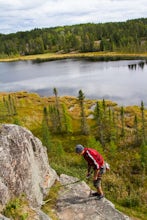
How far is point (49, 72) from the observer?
6786 inches

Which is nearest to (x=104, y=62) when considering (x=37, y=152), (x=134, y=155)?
(x=134, y=155)

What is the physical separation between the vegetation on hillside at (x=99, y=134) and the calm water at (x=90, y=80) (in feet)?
37.7

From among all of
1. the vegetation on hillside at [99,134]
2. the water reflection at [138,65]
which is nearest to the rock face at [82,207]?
the vegetation on hillside at [99,134]

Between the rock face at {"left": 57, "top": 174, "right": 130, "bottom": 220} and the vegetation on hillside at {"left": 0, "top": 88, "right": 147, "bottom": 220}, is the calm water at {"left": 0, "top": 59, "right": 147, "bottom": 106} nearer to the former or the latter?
the vegetation on hillside at {"left": 0, "top": 88, "right": 147, "bottom": 220}

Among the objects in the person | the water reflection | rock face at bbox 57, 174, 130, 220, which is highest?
the person

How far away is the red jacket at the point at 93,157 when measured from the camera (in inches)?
625

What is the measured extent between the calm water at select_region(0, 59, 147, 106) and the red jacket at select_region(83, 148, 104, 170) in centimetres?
8444

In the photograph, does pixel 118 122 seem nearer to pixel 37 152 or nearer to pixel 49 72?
pixel 37 152

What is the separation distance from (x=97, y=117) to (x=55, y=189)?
55811 mm

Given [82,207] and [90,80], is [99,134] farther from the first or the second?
[90,80]

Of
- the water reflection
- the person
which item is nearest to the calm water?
the water reflection

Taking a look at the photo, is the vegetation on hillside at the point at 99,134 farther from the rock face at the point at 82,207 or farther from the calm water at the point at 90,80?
the calm water at the point at 90,80

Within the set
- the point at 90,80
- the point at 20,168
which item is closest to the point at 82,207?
the point at 20,168

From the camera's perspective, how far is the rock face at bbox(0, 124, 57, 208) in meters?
14.0
